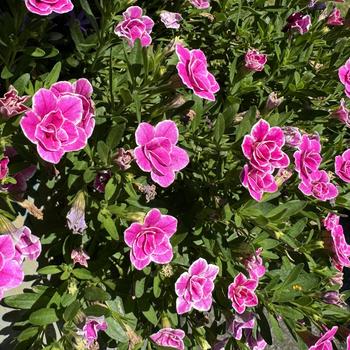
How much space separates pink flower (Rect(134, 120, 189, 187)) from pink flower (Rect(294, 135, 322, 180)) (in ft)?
1.38

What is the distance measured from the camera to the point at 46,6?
140 centimetres

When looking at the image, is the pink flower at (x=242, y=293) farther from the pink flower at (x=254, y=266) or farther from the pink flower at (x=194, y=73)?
the pink flower at (x=194, y=73)

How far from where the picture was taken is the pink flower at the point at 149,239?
1.49m

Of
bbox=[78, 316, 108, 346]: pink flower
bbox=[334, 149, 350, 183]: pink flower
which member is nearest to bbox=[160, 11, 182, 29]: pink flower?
bbox=[334, 149, 350, 183]: pink flower

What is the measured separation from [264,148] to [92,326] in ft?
2.33

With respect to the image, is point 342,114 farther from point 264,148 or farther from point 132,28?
point 132,28

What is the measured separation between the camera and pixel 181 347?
5.50 feet

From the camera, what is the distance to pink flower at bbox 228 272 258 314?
1634 millimetres

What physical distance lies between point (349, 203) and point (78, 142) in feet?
3.59

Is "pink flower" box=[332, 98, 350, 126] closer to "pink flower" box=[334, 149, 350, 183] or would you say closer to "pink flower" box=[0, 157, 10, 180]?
"pink flower" box=[334, 149, 350, 183]

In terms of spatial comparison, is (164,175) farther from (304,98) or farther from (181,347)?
(304,98)

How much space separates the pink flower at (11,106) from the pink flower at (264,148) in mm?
576

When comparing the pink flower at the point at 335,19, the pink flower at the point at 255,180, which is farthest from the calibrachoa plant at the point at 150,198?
the pink flower at the point at 335,19

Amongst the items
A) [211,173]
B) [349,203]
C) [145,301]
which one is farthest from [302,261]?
[145,301]
